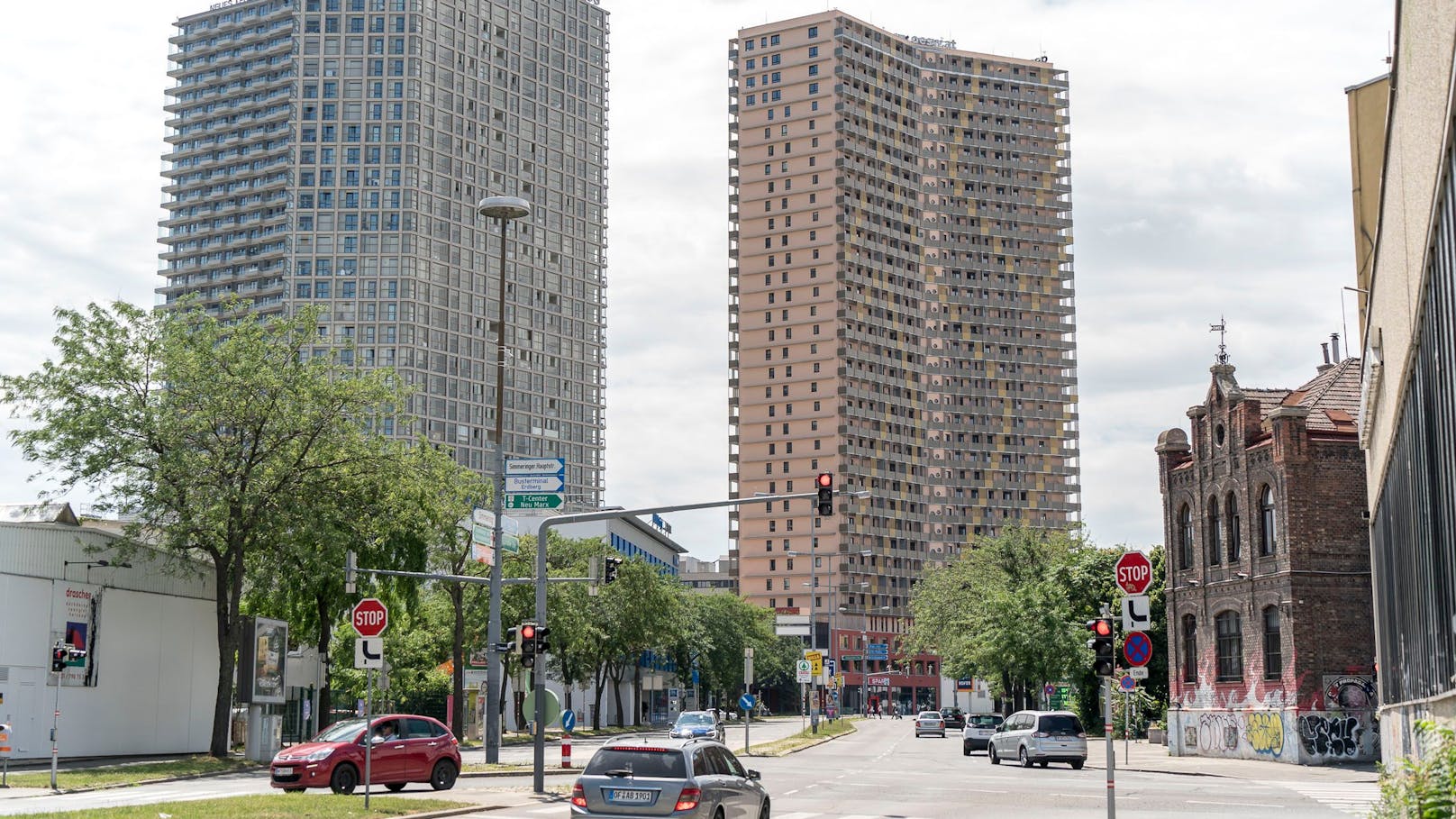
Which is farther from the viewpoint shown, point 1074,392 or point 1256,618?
point 1074,392

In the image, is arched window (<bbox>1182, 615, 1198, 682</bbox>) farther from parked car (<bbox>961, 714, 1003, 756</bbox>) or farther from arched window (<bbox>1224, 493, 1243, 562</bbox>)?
parked car (<bbox>961, 714, 1003, 756</bbox>)

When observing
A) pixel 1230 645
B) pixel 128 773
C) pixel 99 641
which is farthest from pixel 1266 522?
pixel 99 641

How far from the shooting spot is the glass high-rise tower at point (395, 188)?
164125mm

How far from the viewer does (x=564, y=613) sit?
74.1m

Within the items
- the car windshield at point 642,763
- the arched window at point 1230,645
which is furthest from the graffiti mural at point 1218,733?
the car windshield at point 642,763

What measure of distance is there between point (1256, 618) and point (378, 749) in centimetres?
3187

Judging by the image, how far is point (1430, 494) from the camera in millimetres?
15945

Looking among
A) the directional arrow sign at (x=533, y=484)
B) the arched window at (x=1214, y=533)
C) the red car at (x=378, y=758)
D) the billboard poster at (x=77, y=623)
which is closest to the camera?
the red car at (x=378, y=758)

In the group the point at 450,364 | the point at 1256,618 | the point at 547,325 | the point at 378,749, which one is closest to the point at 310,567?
the point at 378,749

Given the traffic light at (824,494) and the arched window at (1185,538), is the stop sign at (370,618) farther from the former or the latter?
the arched window at (1185,538)

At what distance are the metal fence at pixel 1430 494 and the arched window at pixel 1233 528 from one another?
28.6 metres

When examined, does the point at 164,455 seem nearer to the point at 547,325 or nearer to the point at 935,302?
the point at 547,325

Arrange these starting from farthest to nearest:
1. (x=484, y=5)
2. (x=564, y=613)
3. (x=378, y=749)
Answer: (x=484, y=5) < (x=564, y=613) < (x=378, y=749)

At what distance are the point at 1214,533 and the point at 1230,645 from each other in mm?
4152
